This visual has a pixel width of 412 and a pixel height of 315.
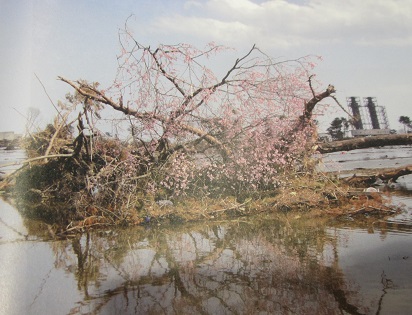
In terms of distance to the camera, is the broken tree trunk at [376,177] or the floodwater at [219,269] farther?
the broken tree trunk at [376,177]

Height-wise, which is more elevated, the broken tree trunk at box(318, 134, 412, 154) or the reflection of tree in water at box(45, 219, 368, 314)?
the broken tree trunk at box(318, 134, 412, 154)

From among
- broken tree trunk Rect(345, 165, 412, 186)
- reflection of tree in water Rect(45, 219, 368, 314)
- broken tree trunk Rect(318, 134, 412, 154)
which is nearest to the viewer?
reflection of tree in water Rect(45, 219, 368, 314)

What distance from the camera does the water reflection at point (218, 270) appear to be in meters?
2.48

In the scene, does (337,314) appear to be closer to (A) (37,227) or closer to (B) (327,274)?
(B) (327,274)

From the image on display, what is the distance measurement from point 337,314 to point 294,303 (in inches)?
11.8

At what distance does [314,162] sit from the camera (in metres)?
7.55

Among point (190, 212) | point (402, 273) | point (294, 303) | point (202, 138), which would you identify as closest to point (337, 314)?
point (294, 303)

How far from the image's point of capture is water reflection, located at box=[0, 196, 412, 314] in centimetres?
248

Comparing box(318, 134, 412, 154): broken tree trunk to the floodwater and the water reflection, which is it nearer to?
the floodwater

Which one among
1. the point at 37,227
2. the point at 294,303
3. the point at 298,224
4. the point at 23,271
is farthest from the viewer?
the point at 37,227

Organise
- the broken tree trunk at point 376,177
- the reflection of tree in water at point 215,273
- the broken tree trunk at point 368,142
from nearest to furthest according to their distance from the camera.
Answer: the reflection of tree in water at point 215,273, the broken tree trunk at point 376,177, the broken tree trunk at point 368,142

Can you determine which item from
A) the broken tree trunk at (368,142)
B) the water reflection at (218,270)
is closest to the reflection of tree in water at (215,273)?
the water reflection at (218,270)

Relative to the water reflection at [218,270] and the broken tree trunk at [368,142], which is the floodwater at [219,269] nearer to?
the water reflection at [218,270]

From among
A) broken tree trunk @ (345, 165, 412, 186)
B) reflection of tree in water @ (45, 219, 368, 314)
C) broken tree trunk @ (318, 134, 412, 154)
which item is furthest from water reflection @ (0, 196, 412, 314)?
broken tree trunk @ (318, 134, 412, 154)
